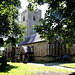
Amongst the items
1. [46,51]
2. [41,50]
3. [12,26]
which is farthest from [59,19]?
[41,50]

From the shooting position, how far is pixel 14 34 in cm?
1942

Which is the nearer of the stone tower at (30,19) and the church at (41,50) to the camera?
the church at (41,50)

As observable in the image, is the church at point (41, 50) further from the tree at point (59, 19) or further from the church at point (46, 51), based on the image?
the tree at point (59, 19)

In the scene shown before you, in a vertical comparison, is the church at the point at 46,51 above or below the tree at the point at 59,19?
below

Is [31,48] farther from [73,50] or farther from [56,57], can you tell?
[73,50]

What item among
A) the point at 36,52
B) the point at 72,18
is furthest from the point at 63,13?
the point at 36,52

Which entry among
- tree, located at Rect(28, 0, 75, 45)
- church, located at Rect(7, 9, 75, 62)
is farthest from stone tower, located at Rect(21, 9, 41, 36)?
tree, located at Rect(28, 0, 75, 45)

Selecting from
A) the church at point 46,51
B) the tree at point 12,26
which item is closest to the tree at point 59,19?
the tree at point 12,26

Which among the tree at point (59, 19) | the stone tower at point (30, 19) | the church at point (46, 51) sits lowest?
the church at point (46, 51)

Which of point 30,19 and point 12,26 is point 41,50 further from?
point 30,19

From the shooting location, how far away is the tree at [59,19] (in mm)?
8211

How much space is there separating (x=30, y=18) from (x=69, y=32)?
42.8 m

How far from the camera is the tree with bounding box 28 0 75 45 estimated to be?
821 centimetres

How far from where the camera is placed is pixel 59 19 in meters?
9.54
